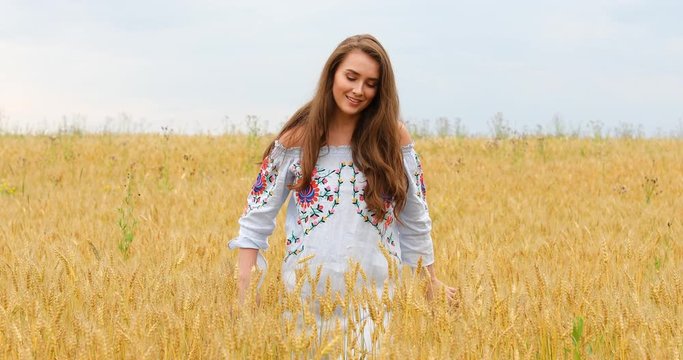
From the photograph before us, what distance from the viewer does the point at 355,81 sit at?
3305 mm

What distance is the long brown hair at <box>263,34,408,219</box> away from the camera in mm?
3293

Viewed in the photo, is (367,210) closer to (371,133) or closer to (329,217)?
(329,217)

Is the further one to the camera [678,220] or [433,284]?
[678,220]

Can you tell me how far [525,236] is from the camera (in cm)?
518

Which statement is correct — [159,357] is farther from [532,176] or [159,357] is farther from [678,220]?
[532,176]

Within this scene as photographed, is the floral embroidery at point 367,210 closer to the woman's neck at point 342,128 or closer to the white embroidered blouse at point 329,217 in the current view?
the white embroidered blouse at point 329,217

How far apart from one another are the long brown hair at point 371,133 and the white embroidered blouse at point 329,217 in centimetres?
5

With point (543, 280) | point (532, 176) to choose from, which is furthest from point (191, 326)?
point (532, 176)

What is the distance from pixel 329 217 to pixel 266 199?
11.6 inches

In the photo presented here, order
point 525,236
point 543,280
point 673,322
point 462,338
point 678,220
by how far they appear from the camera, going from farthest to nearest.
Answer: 1. point 678,220
2. point 525,236
3. point 543,280
4. point 673,322
5. point 462,338

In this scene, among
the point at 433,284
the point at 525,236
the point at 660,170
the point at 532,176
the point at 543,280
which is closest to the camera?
the point at 543,280

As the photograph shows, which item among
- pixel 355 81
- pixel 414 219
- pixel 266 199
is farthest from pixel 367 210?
pixel 355 81

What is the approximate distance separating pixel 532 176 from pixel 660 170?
1.81 meters

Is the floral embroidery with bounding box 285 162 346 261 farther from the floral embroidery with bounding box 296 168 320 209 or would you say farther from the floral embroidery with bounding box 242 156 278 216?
the floral embroidery with bounding box 242 156 278 216
